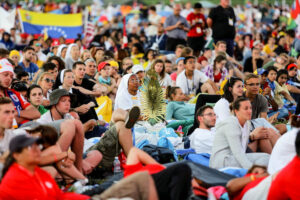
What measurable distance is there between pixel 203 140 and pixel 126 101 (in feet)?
7.01

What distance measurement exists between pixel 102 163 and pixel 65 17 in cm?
1196

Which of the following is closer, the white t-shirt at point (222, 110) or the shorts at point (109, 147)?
the shorts at point (109, 147)

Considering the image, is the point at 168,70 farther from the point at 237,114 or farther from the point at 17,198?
the point at 17,198

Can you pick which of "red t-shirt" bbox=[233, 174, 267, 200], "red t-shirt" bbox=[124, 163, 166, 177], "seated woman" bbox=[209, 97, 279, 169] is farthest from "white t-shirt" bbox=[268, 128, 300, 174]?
"red t-shirt" bbox=[124, 163, 166, 177]

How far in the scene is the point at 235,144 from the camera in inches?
281

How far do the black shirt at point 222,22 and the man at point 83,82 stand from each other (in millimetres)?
6013

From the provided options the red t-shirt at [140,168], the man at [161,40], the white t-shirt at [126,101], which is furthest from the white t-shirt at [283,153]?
the man at [161,40]

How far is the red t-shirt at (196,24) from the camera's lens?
16.6 metres

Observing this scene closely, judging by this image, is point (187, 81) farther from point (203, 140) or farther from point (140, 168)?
point (140, 168)

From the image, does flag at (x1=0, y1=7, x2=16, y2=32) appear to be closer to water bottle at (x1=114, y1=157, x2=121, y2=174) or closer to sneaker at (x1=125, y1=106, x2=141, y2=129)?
water bottle at (x1=114, y1=157, x2=121, y2=174)

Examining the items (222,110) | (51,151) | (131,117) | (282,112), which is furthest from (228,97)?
(51,151)

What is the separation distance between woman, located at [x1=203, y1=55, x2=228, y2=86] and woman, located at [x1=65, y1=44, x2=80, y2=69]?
9.74 ft

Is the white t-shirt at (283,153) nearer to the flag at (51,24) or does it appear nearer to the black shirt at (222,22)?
the black shirt at (222,22)

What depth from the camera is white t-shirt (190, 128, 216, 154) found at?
327 inches
